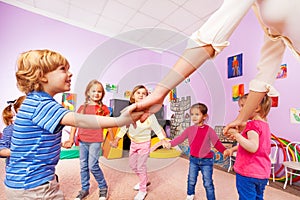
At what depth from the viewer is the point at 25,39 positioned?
181cm

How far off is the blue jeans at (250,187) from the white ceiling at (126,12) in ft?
4.28

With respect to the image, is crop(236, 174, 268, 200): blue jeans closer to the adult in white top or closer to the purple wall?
the purple wall

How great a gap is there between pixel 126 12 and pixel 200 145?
1620 millimetres

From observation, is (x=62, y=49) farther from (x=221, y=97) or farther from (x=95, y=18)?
(x=221, y=97)

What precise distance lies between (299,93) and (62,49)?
2412 mm

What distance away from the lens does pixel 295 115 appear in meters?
1.34

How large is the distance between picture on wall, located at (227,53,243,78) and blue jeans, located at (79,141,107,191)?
5.03 ft

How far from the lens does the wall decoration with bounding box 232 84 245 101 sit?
1.69 metres

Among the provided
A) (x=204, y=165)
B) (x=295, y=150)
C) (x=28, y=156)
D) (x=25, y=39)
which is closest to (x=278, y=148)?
(x=295, y=150)

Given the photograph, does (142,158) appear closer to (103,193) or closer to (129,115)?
(103,193)

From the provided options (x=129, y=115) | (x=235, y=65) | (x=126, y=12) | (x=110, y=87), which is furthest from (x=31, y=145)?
(x=235, y=65)

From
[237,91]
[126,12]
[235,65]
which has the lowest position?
[237,91]

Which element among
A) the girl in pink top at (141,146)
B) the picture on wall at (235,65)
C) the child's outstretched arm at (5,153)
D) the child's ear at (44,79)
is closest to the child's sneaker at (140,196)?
the girl in pink top at (141,146)

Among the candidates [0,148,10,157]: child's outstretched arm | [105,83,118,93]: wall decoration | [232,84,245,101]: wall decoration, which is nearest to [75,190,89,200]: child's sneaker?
[0,148,10,157]: child's outstretched arm
